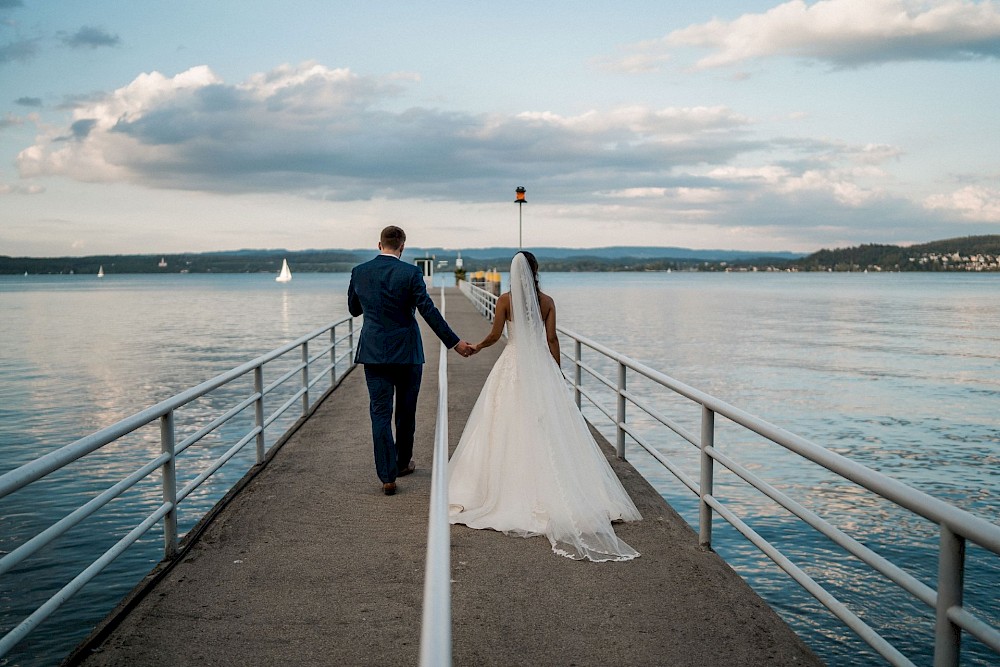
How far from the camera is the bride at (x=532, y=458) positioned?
5.96 meters

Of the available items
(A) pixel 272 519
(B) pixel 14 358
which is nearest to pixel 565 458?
(A) pixel 272 519

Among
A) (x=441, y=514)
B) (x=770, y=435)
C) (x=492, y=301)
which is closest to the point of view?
(x=441, y=514)

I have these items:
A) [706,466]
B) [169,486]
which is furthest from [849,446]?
[169,486]

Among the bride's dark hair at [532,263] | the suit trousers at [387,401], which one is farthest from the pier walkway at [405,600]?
the bride's dark hair at [532,263]

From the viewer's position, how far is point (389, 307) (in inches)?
283

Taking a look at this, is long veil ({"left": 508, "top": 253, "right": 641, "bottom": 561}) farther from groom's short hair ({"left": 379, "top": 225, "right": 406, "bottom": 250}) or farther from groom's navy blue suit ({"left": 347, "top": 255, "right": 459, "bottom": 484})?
groom's short hair ({"left": 379, "top": 225, "right": 406, "bottom": 250})

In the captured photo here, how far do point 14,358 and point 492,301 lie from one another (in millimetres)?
23837

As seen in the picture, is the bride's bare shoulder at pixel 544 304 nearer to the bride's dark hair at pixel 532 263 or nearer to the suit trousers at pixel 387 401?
the bride's dark hair at pixel 532 263

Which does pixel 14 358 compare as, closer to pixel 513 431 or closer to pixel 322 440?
pixel 322 440

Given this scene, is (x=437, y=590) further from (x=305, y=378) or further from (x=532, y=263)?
(x=305, y=378)

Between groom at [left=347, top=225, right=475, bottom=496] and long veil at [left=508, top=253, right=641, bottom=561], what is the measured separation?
74 cm

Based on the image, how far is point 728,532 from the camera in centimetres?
1126

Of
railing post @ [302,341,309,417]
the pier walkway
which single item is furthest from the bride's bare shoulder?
railing post @ [302,341,309,417]

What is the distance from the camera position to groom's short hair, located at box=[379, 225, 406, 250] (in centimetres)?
720
